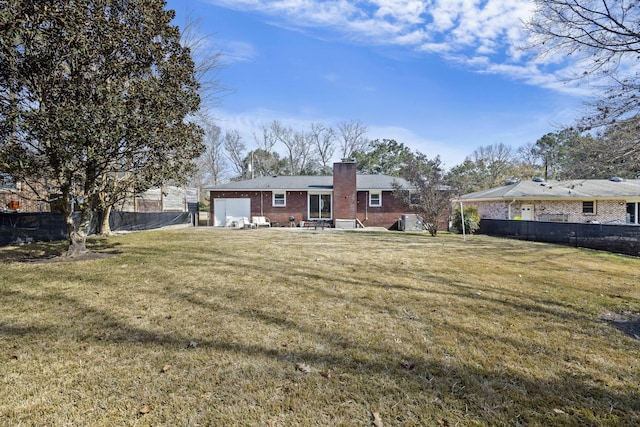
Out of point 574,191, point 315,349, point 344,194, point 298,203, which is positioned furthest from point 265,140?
point 315,349

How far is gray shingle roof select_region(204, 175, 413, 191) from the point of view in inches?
809

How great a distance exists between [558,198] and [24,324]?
2461cm

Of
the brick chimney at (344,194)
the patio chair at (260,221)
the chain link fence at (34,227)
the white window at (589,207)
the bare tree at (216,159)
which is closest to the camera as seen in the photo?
the chain link fence at (34,227)

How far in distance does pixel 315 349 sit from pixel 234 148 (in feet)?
142

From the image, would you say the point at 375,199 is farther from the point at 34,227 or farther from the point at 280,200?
the point at 34,227

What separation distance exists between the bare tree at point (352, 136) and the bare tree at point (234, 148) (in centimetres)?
1387

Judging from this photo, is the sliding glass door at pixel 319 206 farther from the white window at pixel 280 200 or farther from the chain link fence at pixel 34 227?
the chain link fence at pixel 34 227

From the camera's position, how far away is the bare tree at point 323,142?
42.1m

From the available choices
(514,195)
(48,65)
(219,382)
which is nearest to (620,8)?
(219,382)

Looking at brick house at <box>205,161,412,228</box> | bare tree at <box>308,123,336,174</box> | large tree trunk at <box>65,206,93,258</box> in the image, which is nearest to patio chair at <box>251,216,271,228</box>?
brick house at <box>205,161,412,228</box>

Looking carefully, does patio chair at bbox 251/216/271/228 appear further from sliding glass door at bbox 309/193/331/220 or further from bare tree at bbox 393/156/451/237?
bare tree at bbox 393/156/451/237

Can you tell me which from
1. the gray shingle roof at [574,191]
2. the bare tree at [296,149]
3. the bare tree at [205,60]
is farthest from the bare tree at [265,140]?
the gray shingle roof at [574,191]

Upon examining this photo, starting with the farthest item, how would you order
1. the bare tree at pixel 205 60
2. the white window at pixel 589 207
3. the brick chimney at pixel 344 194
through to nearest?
the white window at pixel 589 207 → the brick chimney at pixel 344 194 → the bare tree at pixel 205 60

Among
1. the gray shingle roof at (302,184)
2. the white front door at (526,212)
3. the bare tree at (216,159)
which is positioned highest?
the bare tree at (216,159)
